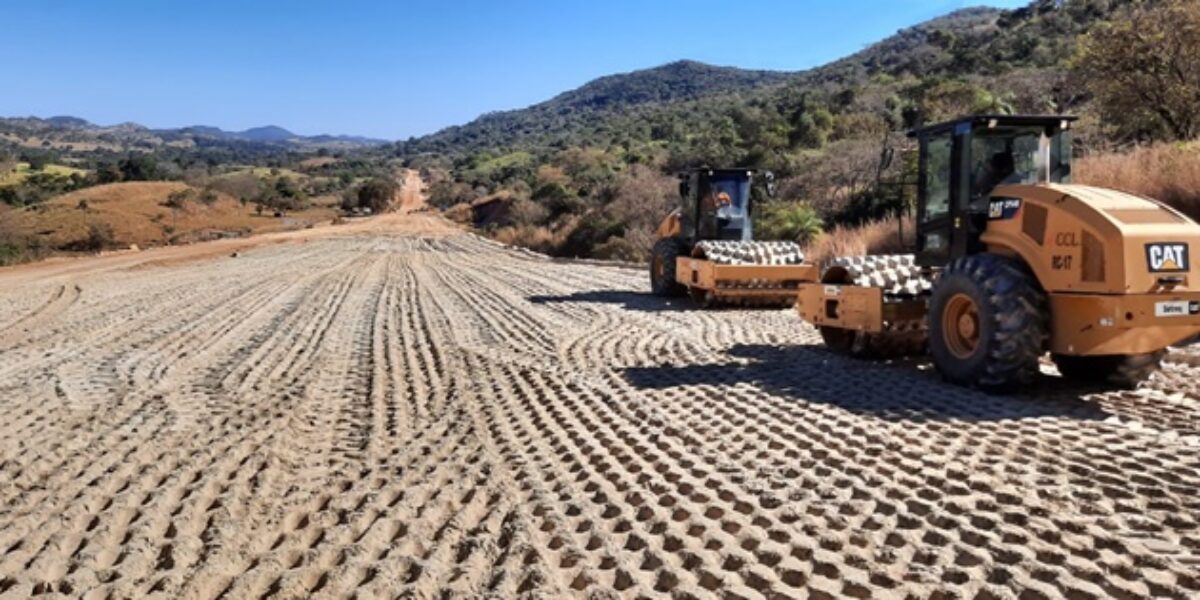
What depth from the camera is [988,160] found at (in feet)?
24.6

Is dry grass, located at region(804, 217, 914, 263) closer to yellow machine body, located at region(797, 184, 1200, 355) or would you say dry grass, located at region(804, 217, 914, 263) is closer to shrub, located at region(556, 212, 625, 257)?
yellow machine body, located at region(797, 184, 1200, 355)

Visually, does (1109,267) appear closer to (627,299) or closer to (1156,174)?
(1156,174)

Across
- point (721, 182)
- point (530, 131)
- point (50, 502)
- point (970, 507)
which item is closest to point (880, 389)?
point (970, 507)

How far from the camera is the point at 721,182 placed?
15.3 m

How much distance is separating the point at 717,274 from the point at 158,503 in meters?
9.50

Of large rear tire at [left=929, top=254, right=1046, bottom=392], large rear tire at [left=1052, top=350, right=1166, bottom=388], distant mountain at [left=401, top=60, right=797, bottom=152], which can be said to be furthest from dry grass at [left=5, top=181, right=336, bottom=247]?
distant mountain at [left=401, top=60, right=797, bottom=152]

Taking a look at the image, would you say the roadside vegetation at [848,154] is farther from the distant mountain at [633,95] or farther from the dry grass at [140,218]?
the distant mountain at [633,95]

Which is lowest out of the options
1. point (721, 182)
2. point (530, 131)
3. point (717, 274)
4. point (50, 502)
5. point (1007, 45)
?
point (50, 502)

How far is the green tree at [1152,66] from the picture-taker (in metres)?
16.3

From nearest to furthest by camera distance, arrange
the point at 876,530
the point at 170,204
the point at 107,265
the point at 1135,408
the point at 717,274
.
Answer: the point at 876,530
the point at 1135,408
the point at 717,274
the point at 107,265
the point at 170,204

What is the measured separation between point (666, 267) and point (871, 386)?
835 centimetres

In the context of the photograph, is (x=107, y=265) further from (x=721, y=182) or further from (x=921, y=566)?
(x=921, y=566)

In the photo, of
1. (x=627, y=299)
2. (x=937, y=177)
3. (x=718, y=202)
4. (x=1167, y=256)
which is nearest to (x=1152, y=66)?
(x=718, y=202)

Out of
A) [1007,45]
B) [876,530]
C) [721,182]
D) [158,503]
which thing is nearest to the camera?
[876,530]
